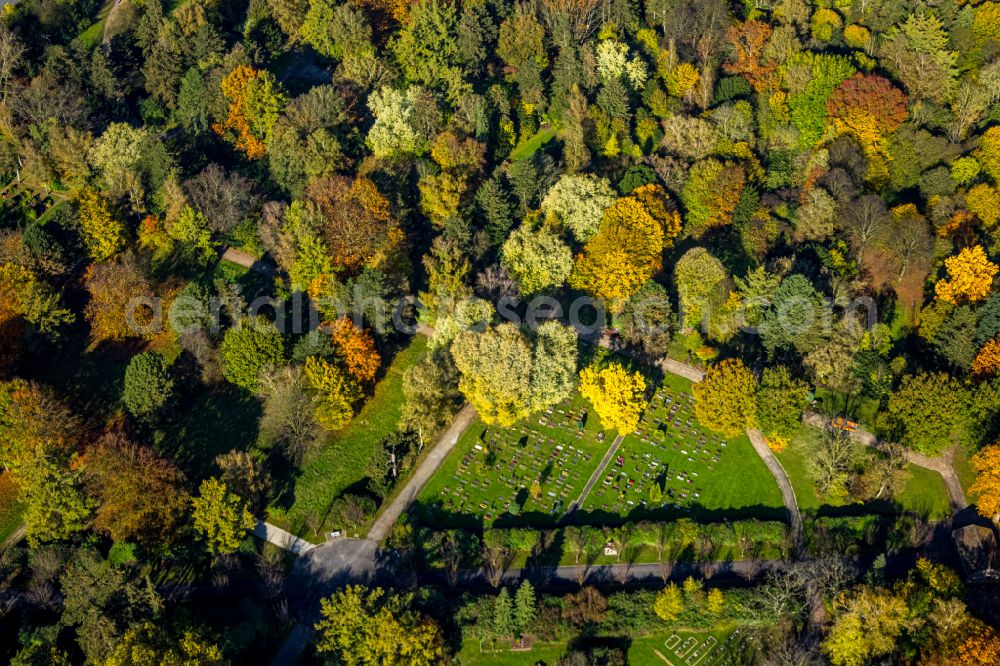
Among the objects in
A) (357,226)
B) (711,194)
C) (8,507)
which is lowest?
(8,507)

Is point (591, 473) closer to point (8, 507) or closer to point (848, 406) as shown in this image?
point (848, 406)

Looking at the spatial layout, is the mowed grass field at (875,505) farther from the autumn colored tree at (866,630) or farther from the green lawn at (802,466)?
the autumn colored tree at (866,630)

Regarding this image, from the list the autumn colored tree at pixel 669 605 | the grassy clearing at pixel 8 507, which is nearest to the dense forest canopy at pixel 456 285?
the autumn colored tree at pixel 669 605

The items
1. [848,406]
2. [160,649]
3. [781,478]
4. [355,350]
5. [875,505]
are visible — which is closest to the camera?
[160,649]

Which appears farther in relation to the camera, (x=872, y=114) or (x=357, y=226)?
(x=872, y=114)

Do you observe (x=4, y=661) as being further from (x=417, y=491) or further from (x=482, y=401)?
(x=482, y=401)

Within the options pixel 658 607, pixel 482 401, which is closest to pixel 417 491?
pixel 482 401

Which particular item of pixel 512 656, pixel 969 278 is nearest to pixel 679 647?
pixel 512 656
